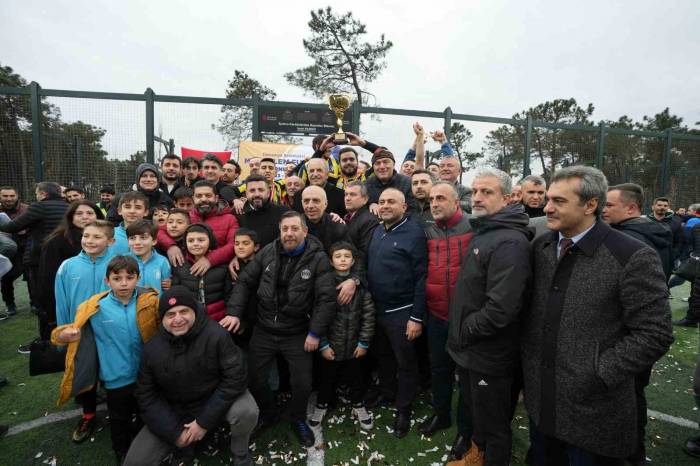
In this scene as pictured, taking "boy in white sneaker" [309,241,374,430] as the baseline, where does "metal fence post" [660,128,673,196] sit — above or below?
above

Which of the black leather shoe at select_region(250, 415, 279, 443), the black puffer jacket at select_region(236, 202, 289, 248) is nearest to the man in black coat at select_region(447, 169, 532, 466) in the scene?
the black leather shoe at select_region(250, 415, 279, 443)

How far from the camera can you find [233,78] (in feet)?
73.9

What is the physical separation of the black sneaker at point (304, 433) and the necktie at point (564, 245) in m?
2.58

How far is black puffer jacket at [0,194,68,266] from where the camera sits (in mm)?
4770

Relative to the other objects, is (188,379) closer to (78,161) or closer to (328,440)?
(328,440)

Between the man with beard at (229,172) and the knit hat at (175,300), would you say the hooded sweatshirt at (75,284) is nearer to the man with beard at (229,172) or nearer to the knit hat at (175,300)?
the knit hat at (175,300)

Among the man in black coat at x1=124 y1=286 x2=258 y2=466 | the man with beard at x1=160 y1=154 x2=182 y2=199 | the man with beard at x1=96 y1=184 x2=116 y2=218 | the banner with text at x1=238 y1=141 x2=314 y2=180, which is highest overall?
the banner with text at x1=238 y1=141 x2=314 y2=180

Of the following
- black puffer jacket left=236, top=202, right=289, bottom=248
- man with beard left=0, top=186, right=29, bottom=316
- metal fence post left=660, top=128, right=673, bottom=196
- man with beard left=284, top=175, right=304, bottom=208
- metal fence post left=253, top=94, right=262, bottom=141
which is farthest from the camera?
metal fence post left=660, top=128, right=673, bottom=196

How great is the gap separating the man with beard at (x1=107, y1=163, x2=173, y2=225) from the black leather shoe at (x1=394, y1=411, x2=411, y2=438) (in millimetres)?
3645

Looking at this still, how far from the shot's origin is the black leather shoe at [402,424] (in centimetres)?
319

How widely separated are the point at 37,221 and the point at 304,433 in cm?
477

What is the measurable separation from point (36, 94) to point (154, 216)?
22.5ft

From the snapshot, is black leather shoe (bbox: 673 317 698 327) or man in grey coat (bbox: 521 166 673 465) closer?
man in grey coat (bbox: 521 166 673 465)

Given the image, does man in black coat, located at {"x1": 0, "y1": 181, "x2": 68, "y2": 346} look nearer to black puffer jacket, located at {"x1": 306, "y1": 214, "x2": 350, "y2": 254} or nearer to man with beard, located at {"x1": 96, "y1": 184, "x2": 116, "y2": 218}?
man with beard, located at {"x1": 96, "y1": 184, "x2": 116, "y2": 218}
